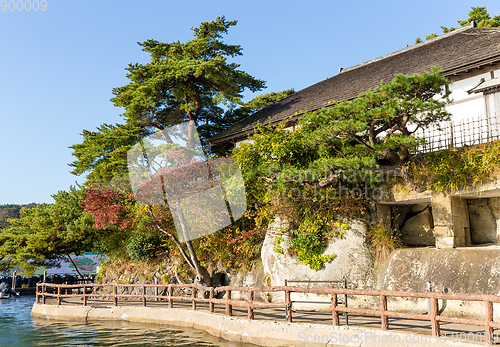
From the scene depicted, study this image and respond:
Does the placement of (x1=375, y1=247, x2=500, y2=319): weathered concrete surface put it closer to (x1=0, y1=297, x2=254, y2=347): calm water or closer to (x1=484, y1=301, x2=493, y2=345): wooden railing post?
(x1=484, y1=301, x2=493, y2=345): wooden railing post

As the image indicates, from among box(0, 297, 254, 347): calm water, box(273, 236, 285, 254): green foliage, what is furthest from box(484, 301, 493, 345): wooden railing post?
box(273, 236, 285, 254): green foliage

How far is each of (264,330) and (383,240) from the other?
5150 mm

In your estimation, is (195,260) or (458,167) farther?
(195,260)

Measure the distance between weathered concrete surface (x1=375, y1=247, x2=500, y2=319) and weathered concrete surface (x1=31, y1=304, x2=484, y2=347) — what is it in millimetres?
3215

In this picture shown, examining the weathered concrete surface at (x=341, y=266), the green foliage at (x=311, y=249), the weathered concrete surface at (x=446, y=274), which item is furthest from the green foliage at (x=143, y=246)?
the weathered concrete surface at (x=446, y=274)

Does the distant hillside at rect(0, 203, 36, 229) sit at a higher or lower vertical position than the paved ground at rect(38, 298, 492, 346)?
higher

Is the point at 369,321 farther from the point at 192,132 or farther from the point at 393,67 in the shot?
the point at 192,132

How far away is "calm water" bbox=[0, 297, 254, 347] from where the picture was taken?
11.4 metres

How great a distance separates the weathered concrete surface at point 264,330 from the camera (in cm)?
856

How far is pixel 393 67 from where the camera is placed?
18.4 metres

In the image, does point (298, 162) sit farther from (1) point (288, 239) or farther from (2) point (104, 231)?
(2) point (104, 231)

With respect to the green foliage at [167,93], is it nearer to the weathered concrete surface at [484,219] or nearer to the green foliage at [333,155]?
the green foliage at [333,155]

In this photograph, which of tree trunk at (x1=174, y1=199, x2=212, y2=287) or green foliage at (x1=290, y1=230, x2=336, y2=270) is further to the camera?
tree trunk at (x1=174, y1=199, x2=212, y2=287)

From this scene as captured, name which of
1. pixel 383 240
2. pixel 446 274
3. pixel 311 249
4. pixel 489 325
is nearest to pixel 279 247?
pixel 311 249
